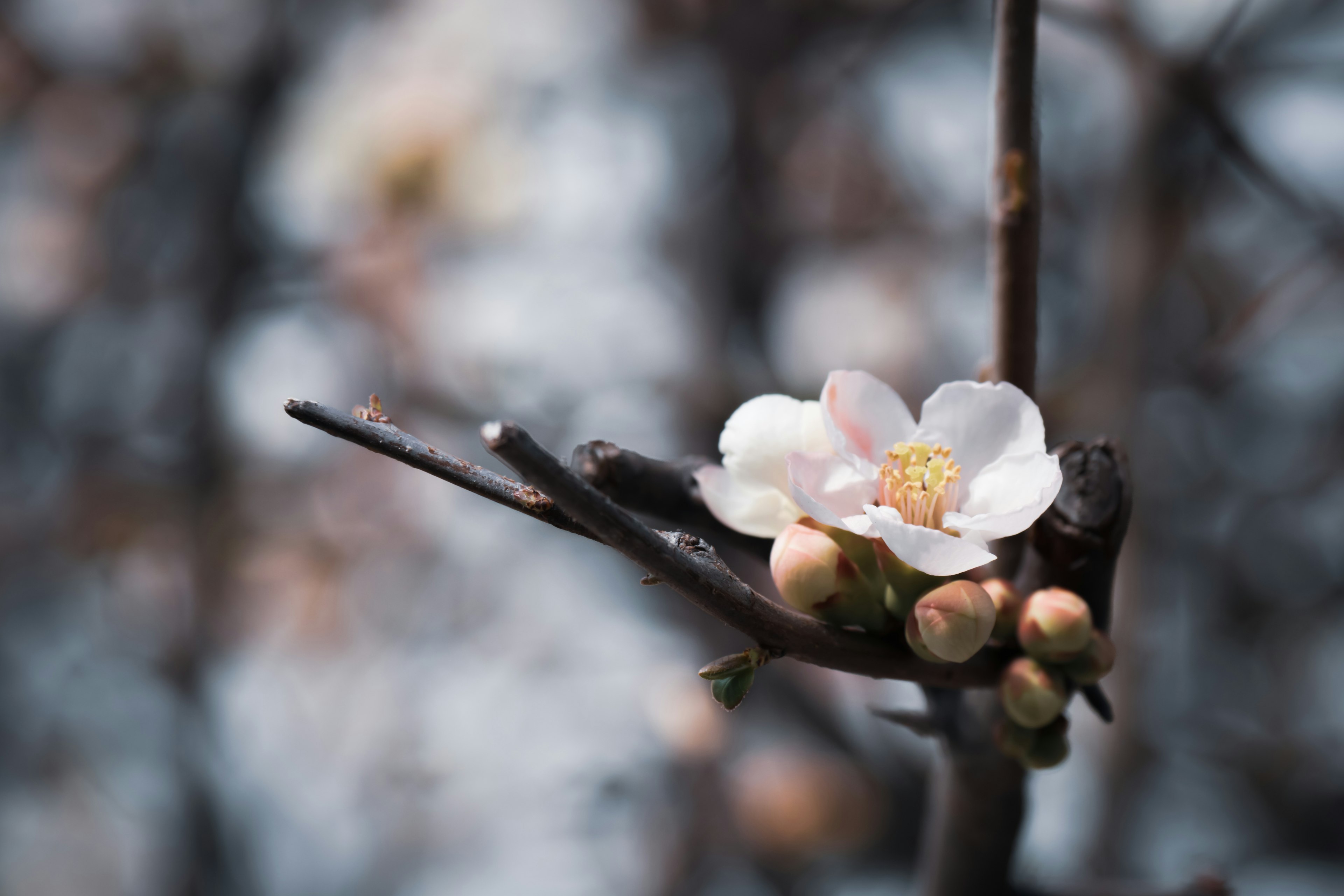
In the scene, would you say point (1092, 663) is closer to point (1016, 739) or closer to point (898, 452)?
point (1016, 739)

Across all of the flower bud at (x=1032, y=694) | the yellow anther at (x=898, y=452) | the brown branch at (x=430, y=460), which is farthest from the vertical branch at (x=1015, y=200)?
the brown branch at (x=430, y=460)

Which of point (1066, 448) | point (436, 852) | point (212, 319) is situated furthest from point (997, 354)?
point (212, 319)

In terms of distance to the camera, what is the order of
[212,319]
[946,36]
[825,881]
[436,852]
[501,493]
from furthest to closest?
[212,319] → [436,852] → [946,36] → [825,881] → [501,493]

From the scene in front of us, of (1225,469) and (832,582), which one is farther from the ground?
(1225,469)

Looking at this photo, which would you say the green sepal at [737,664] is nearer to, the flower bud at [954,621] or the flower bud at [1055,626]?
the flower bud at [954,621]

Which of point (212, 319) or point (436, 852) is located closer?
Answer: point (436, 852)

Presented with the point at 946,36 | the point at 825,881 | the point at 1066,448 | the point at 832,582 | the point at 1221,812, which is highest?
the point at 946,36

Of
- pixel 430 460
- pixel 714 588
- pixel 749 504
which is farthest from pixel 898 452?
pixel 430 460

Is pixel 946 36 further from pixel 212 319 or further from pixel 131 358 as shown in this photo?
pixel 131 358
